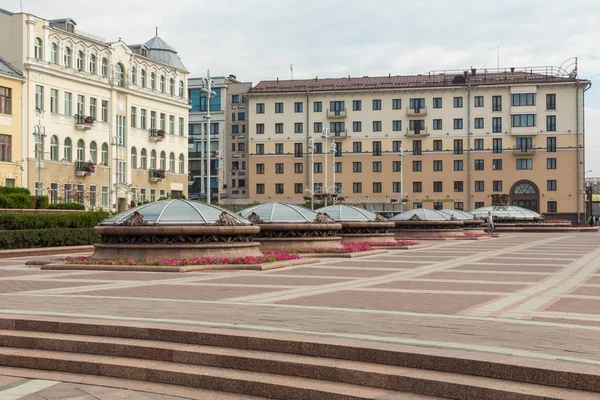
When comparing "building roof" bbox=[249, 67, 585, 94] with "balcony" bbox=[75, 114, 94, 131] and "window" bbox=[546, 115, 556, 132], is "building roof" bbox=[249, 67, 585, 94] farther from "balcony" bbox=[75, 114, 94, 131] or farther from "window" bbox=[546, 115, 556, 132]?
"balcony" bbox=[75, 114, 94, 131]

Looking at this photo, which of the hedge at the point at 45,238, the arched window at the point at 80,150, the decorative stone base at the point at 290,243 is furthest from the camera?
the arched window at the point at 80,150

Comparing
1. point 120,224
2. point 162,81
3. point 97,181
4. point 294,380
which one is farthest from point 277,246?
point 162,81

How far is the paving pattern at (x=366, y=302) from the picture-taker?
811cm

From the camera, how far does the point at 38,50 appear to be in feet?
179

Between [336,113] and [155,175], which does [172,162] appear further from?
[336,113]

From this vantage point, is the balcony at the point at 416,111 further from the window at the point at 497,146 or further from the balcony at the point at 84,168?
the balcony at the point at 84,168

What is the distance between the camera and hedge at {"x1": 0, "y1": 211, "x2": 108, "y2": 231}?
2631cm

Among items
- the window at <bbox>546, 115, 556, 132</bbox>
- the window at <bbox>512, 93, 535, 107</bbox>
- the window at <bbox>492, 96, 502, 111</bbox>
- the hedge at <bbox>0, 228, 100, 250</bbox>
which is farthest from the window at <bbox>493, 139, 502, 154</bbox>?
the hedge at <bbox>0, 228, 100, 250</bbox>

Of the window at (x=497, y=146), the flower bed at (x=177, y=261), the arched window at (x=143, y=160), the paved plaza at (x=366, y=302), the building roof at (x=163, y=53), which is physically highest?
the building roof at (x=163, y=53)

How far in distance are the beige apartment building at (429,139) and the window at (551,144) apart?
11cm

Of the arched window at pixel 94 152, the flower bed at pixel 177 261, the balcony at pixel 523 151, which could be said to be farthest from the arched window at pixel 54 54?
the balcony at pixel 523 151

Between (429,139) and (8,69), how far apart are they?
160 feet

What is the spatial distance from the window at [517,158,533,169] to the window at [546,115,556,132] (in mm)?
3909

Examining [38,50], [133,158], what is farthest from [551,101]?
[38,50]
